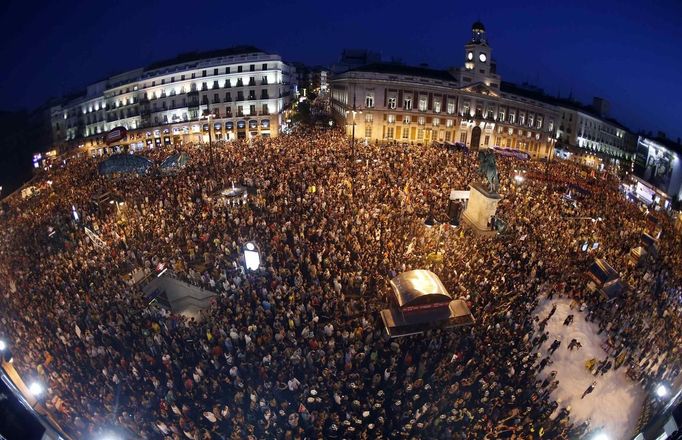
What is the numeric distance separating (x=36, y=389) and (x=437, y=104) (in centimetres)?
5300

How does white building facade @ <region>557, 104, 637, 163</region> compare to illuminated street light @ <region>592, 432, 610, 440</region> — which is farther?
white building facade @ <region>557, 104, 637, 163</region>

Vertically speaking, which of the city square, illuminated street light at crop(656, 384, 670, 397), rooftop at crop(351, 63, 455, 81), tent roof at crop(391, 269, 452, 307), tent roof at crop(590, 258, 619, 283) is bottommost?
illuminated street light at crop(656, 384, 670, 397)

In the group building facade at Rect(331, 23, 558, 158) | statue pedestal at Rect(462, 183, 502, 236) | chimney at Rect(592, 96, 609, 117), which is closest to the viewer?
statue pedestal at Rect(462, 183, 502, 236)

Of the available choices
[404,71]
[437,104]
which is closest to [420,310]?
[437,104]

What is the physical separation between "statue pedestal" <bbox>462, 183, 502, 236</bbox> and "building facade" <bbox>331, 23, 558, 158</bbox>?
32.4m

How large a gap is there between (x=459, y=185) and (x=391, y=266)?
12.6 meters

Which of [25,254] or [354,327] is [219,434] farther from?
[25,254]

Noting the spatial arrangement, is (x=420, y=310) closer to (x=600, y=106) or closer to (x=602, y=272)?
(x=602, y=272)

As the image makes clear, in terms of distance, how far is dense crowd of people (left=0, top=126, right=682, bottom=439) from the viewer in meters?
10.5

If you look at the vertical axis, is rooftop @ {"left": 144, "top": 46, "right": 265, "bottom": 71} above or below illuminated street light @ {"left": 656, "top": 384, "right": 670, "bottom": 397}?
above

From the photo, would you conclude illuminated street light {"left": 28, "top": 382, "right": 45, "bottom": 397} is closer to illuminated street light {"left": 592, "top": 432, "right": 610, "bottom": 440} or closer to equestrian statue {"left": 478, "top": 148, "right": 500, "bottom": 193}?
illuminated street light {"left": 592, "top": 432, "right": 610, "bottom": 440}

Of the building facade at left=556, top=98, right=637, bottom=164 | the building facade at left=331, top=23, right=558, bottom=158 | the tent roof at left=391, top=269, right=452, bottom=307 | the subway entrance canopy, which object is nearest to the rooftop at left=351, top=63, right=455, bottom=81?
the building facade at left=331, top=23, right=558, bottom=158

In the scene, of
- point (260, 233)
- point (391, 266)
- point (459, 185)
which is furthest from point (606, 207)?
point (260, 233)

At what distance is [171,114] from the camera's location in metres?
54.3
